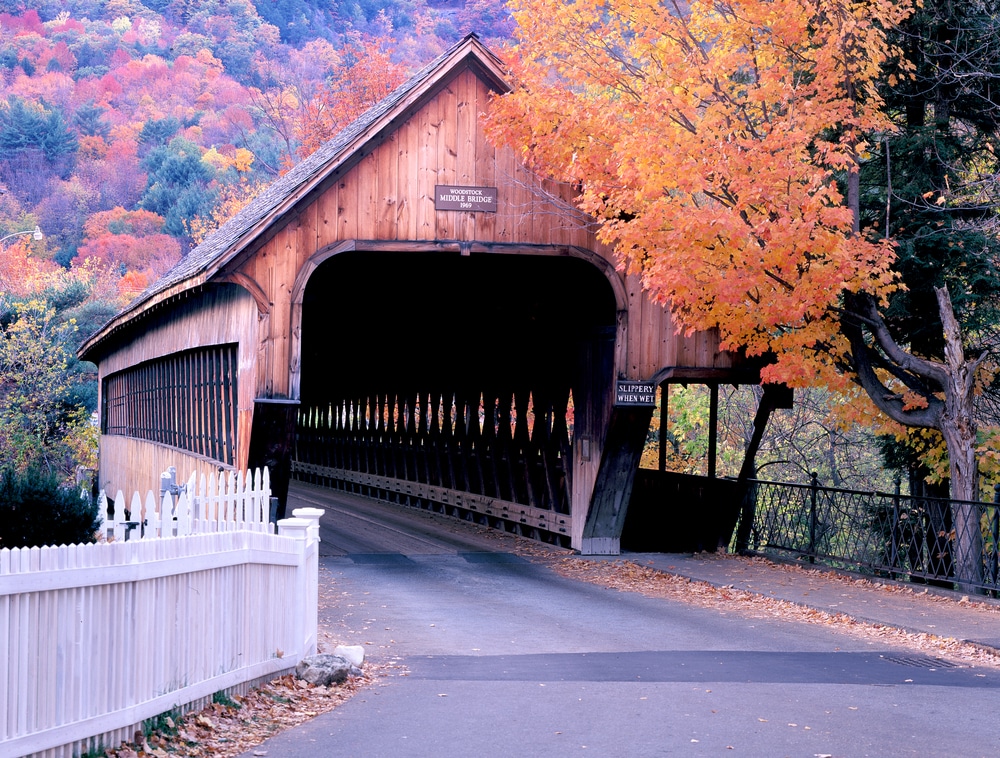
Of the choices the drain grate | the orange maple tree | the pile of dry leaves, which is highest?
the orange maple tree

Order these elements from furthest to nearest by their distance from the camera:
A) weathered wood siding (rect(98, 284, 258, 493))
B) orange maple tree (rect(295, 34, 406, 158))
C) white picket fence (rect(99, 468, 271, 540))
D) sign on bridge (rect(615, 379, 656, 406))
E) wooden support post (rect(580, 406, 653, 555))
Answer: orange maple tree (rect(295, 34, 406, 158)) → wooden support post (rect(580, 406, 653, 555)) → sign on bridge (rect(615, 379, 656, 406)) → weathered wood siding (rect(98, 284, 258, 493)) → white picket fence (rect(99, 468, 271, 540))

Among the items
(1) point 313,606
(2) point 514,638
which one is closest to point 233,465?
(2) point 514,638

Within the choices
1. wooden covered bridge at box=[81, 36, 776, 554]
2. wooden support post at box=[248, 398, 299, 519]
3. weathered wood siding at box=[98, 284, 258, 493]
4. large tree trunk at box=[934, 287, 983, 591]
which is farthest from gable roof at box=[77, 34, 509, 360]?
large tree trunk at box=[934, 287, 983, 591]

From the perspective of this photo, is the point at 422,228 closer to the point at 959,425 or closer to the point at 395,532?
the point at 959,425

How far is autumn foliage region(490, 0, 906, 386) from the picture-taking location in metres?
13.7

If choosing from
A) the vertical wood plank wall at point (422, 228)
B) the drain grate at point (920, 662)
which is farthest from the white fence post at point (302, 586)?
the vertical wood plank wall at point (422, 228)

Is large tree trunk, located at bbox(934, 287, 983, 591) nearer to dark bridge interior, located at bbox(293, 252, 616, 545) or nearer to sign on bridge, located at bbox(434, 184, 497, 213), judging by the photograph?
dark bridge interior, located at bbox(293, 252, 616, 545)

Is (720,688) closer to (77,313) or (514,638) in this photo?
(514,638)

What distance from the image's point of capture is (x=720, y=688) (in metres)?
8.57

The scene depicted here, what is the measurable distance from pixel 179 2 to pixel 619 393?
8545 centimetres

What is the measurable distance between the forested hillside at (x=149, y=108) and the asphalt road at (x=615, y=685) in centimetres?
4317

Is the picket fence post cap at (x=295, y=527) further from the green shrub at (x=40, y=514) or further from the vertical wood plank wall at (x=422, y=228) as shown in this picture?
the vertical wood plank wall at (x=422, y=228)

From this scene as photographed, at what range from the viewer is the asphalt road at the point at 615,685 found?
6.92m

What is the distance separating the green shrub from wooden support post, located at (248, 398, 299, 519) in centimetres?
298
